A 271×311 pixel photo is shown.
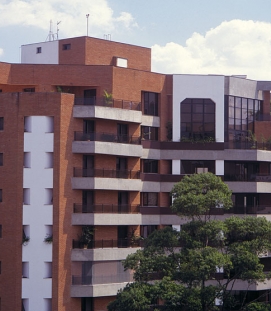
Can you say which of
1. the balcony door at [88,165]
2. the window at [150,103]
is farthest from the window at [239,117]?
the balcony door at [88,165]

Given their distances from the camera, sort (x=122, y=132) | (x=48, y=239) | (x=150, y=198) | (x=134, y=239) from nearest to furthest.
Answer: (x=48, y=239) < (x=134, y=239) < (x=122, y=132) < (x=150, y=198)

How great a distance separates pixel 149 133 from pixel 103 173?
6.16 meters

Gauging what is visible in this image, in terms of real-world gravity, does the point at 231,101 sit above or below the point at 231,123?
above

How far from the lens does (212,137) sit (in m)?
71.2

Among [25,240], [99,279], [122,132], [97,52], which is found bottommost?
[99,279]

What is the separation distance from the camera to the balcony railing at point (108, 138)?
217 feet

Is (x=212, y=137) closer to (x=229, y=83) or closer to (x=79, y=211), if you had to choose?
(x=229, y=83)

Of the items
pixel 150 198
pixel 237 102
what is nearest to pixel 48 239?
pixel 150 198

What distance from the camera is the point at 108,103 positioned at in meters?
66.9

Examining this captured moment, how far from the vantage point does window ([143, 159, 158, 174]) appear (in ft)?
232


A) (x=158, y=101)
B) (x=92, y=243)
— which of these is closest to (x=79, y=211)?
(x=92, y=243)

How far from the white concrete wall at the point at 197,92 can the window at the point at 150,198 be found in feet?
15.2

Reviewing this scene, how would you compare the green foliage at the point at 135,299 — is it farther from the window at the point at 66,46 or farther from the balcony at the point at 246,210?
the window at the point at 66,46

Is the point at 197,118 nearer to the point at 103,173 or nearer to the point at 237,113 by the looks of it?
the point at 237,113
